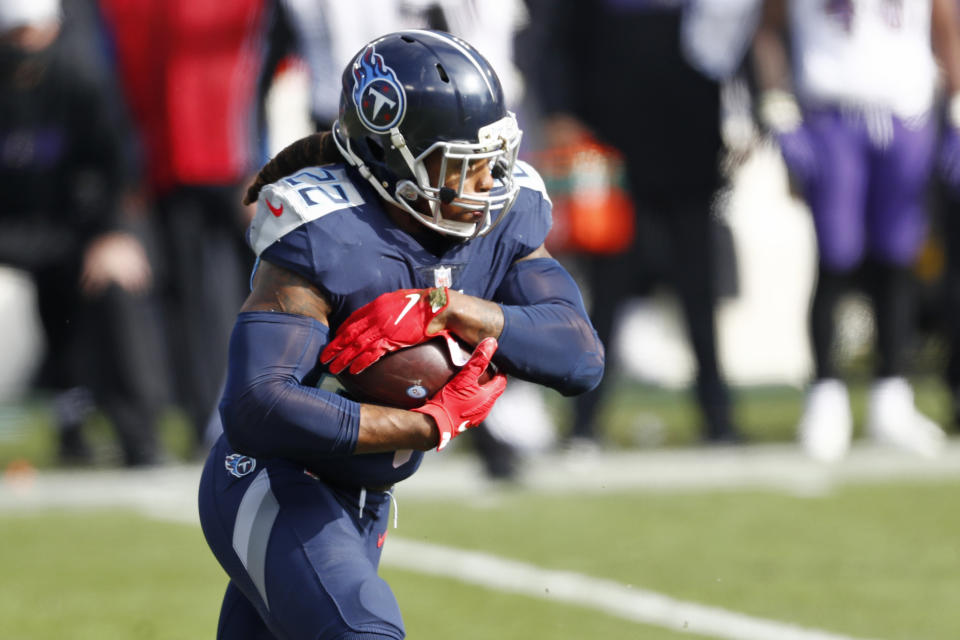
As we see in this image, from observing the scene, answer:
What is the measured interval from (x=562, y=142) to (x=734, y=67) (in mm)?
905

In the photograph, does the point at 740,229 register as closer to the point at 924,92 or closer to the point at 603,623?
the point at 924,92

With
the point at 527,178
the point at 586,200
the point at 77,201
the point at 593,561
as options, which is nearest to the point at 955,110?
the point at 586,200

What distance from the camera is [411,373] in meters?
3.12

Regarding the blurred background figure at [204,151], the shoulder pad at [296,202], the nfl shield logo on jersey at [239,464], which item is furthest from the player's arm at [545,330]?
the blurred background figure at [204,151]

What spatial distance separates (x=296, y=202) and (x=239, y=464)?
0.56m

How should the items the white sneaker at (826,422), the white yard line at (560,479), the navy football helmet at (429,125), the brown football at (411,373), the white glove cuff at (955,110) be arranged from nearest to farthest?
1. the brown football at (411,373)
2. the navy football helmet at (429,125)
3. the white yard line at (560,479)
4. the white sneaker at (826,422)
5. the white glove cuff at (955,110)

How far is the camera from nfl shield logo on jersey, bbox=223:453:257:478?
332 cm

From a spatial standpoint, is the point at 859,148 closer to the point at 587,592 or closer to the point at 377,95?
the point at 587,592

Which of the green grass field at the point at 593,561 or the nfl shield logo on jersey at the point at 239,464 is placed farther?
the green grass field at the point at 593,561

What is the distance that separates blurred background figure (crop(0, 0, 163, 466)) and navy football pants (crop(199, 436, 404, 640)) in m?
4.28

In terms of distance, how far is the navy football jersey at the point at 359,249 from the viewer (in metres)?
3.14

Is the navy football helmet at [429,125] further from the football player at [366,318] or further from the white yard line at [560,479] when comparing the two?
the white yard line at [560,479]

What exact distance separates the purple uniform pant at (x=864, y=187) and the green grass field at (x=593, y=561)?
4.02ft

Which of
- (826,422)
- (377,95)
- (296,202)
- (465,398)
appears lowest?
(826,422)
